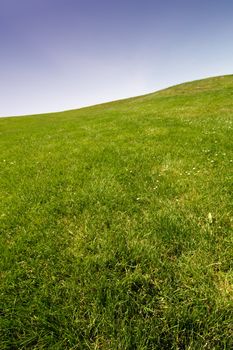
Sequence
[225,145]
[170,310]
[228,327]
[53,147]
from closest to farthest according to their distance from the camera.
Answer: [228,327] → [170,310] → [225,145] → [53,147]

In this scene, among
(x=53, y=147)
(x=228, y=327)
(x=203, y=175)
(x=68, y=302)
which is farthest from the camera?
(x=53, y=147)

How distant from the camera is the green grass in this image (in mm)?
3150

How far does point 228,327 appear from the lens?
3080mm

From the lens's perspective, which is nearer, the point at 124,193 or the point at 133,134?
the point at 124,193

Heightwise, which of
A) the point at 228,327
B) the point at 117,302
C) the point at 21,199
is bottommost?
the point at 228,327

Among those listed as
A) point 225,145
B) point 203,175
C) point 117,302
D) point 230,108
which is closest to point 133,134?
point 225,145

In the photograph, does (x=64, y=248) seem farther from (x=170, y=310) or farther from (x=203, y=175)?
(x=203, y=175)

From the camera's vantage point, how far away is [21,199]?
685 cm

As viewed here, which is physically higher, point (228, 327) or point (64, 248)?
point (64, 248)

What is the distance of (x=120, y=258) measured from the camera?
4324 millimetres

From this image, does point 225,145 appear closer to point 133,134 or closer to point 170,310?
point 133,134

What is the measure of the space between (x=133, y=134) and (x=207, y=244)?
32.8ft

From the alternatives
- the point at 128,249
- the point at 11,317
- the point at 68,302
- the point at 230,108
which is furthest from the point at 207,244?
the point at 230,108

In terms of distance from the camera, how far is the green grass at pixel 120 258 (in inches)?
124
